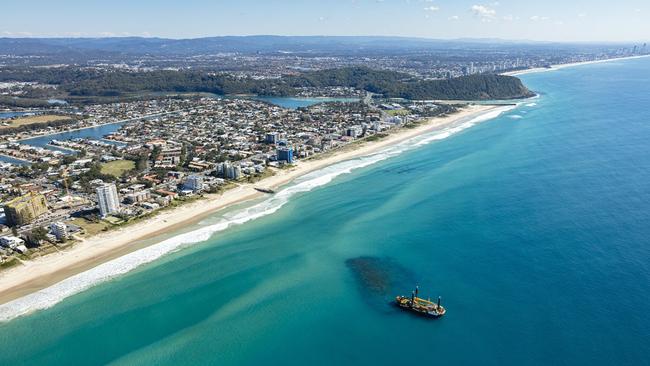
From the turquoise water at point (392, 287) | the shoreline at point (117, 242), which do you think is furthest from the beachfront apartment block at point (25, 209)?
the turquoise water at point (392, 287)

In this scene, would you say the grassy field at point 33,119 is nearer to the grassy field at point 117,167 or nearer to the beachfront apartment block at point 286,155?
the grassy field at point 117,167

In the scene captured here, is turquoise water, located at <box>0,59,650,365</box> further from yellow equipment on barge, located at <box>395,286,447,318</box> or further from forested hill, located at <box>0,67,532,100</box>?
forested hill, located at <box>0,67,532,100</box>

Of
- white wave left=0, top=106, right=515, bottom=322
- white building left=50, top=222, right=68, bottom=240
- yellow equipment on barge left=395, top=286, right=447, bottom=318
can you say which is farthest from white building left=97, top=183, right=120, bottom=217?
yellow equipment on barge left=395, top=286, right=447, bottom=318

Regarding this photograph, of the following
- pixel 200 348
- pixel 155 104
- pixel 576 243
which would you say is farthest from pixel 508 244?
pixel 155 104

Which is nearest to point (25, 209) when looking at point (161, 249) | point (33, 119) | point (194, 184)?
point (161, 249)

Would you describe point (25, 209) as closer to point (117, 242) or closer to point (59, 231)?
point (59, 231)

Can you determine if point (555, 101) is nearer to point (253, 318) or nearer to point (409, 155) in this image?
point (409, 155)
